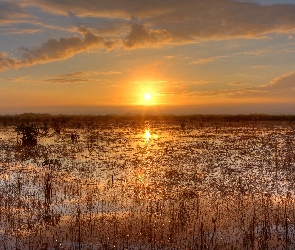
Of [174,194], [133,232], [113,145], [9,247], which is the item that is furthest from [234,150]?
[9,247]

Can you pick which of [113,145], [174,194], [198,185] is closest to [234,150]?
[113,145]

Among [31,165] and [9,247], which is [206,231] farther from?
[31,165]

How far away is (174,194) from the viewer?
11.2 m

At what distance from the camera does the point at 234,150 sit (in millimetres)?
21812

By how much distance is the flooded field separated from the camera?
301 inches

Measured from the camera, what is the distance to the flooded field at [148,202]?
764 centimetres

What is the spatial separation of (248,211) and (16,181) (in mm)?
8368

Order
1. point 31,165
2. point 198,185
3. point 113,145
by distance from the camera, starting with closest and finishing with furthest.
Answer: point 198,185, point 31,165, point 113,145

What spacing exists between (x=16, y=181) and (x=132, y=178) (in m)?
4.34

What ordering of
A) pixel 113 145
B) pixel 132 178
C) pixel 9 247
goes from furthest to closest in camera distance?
pixel 113 145 → pixel 132 178 → pixel 9 247

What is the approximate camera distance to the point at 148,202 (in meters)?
10.3

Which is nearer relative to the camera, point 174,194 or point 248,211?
point 248,211

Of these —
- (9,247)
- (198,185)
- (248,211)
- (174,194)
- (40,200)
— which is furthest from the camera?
(198,185)

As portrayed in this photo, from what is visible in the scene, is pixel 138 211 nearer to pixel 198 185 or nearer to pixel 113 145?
pixel 198 185
